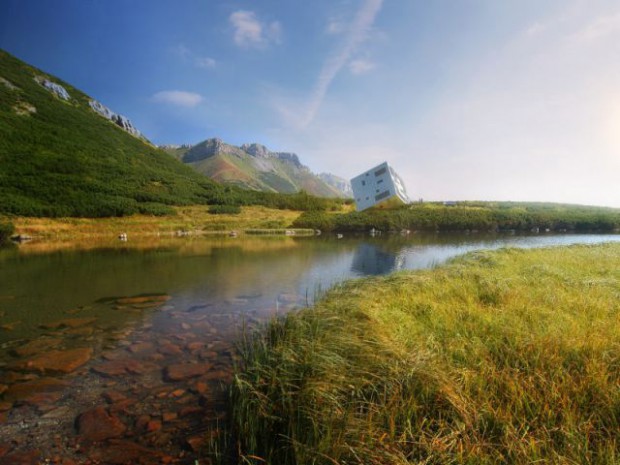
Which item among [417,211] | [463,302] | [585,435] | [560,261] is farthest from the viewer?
[417,211]

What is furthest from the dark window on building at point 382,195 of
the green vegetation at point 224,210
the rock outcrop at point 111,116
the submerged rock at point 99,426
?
the rock outcrop at point 111,116

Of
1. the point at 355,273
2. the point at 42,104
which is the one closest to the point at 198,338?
the point at 355,273

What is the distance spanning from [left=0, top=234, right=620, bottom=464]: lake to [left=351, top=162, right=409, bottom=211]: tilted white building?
544 inches

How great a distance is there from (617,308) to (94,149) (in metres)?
114

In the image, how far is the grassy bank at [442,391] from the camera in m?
3.41

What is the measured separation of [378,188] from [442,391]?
29822 millimetres

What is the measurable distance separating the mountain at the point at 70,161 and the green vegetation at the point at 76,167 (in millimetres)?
145

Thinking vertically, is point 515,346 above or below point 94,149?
below

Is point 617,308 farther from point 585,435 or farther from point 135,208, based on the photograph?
point 135,208

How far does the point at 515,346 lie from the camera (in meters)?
5.39

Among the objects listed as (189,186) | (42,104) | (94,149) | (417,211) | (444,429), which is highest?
(42,104)

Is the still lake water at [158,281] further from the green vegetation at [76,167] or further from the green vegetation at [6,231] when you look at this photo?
the green vegetation at [76,167]

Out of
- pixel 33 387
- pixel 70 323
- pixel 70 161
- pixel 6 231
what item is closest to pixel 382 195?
pixel 70 323

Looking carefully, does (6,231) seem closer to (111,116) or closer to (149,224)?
(149,224)
